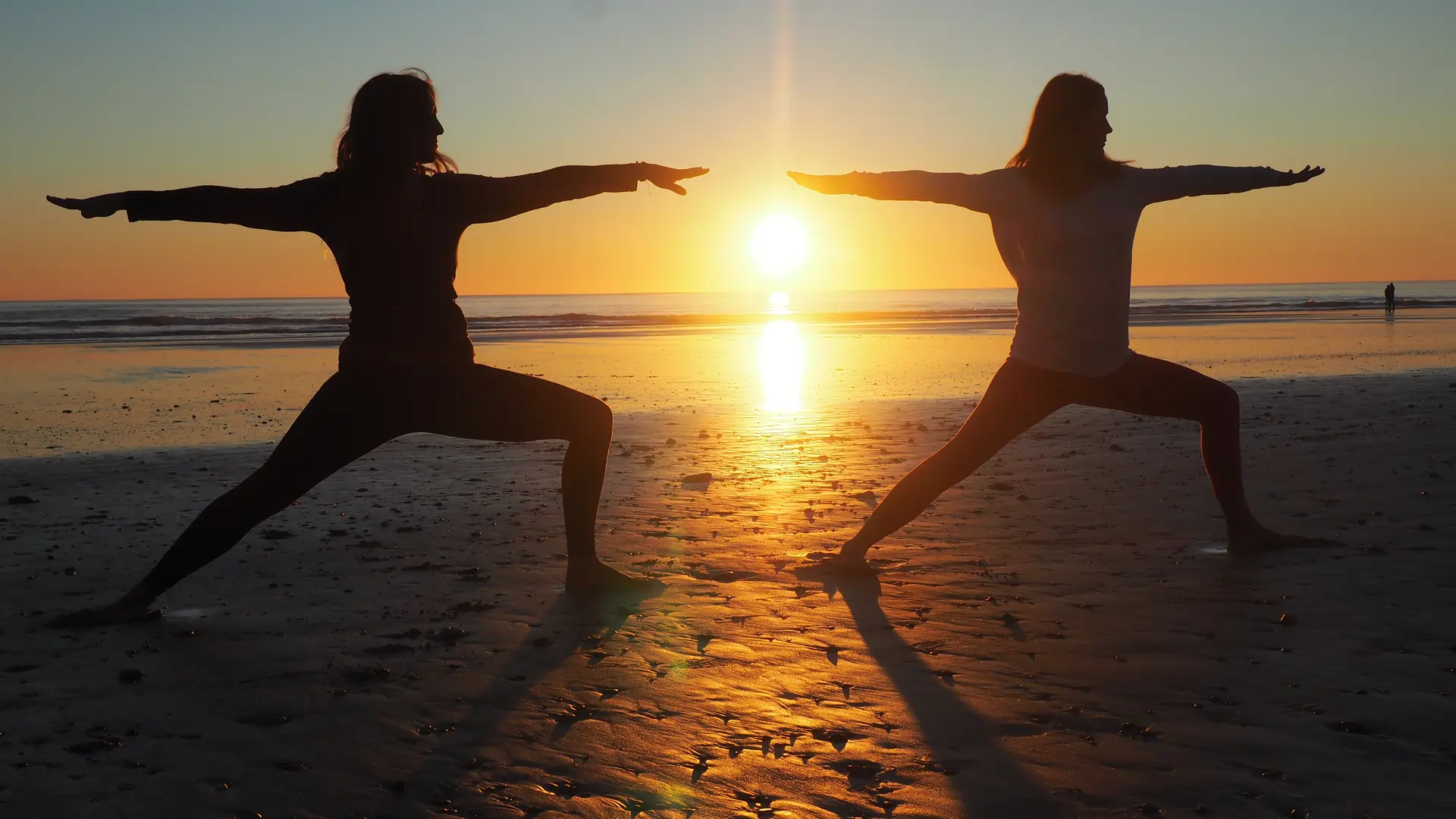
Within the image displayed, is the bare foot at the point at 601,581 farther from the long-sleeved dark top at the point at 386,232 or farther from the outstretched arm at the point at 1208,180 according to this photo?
the outstretched arm at the point at 1208,180

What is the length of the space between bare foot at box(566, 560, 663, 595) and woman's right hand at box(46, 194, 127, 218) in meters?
2.37

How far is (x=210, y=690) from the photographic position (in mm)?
3848

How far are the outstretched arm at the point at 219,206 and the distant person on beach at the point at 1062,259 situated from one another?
85.8 inches

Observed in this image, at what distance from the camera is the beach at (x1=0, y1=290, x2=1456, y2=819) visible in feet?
9.87

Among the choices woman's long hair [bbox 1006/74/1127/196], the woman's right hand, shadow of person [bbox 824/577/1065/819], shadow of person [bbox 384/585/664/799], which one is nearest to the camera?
shadow of person [bbox 824/577/1065/819]

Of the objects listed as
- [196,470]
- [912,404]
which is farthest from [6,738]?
[912,404]

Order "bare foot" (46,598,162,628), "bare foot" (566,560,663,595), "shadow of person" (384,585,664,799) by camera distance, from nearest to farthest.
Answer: "shadow of person" (384,585,664,799) → "bare foot" (46,598,162,628) → "bare foot" (566,560,663,595)

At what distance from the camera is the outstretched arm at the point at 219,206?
4.38m

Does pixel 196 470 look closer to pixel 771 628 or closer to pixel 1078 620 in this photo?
pixel 771 628

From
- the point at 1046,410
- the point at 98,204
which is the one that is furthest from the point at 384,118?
the point at 1046,410

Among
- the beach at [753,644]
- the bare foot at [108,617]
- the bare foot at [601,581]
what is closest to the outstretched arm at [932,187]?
the beach at [753,644]

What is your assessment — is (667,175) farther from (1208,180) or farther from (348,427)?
(1208,180)

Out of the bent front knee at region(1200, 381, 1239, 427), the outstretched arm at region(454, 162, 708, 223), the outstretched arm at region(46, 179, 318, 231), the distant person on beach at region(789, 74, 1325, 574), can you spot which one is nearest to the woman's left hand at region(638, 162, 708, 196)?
the outstretched arm at region(454, 162, 708, 223)

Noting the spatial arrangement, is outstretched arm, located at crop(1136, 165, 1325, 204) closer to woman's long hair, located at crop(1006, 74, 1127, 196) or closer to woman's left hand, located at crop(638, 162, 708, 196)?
woman's long hair, located at crop(1006, 74, 1127, 196)
